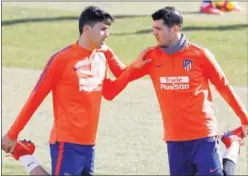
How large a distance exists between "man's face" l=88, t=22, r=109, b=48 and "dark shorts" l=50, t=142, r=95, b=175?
96 cm

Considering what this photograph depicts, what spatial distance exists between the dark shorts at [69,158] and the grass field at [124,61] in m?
3.62

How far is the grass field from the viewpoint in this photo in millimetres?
13688

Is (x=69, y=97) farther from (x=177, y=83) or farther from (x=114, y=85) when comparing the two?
(x=177, y=83)

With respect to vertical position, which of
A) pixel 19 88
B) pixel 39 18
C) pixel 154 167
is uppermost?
pixel 39 18

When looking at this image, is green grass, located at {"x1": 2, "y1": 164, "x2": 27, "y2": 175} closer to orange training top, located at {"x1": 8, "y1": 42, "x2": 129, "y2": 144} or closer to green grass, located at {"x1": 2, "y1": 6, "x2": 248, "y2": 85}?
orange training top, located at {"x1": 8, "y1": 42, "x2": 129, "y2": 144}

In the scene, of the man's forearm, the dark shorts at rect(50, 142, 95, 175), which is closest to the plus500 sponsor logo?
the man's forearm

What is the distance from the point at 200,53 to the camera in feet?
30.7

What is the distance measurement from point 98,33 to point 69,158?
1.17 meters

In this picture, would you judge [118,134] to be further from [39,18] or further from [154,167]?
[39,18]

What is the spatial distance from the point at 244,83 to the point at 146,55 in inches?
327

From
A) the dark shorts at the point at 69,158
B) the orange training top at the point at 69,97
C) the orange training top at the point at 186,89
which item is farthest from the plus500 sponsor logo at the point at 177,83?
the dark shorts at the point at 69,158

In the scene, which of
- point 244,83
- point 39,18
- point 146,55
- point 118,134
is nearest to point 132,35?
point 39,18

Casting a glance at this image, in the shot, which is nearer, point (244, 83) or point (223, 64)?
point (244, 83)

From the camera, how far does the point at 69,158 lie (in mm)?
9211
